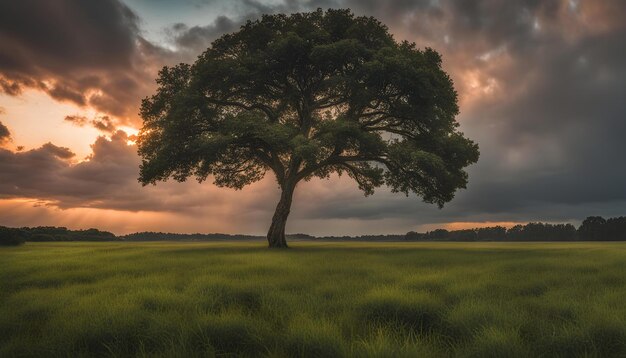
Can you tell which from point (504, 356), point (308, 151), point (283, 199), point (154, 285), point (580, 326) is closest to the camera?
point (504, 356)

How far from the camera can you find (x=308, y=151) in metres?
22.5

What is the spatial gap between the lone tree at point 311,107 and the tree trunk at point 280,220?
80 millimetres

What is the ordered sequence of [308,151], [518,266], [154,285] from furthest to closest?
[308,151] → [518,266] → [154,285]

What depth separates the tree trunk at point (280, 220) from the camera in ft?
98.7

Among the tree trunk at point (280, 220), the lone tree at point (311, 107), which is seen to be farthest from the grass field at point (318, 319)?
the tree trunk at point (280, 220)

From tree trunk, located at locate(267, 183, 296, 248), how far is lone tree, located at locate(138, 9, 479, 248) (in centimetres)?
8

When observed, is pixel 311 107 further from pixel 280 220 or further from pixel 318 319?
pixel 318 319

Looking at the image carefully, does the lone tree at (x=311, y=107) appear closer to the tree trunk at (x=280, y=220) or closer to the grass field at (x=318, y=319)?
the tree trunk at (x=280, y=220)

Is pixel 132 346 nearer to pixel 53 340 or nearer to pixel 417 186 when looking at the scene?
pixel 53 340

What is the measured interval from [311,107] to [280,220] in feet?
31.6

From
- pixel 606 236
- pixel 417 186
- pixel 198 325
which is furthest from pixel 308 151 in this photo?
pixel 606 236

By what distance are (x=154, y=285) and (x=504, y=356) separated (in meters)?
8.33

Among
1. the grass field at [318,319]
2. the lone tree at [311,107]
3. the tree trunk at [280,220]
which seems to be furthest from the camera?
the tree trunk at [280,220]

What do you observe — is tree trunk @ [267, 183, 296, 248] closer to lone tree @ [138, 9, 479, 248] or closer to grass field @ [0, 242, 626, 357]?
lone tree @ [138, 9, 479, 248]
